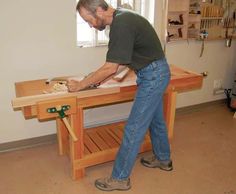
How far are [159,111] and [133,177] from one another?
0.59 m

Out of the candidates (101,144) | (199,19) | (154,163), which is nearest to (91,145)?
(101,144)

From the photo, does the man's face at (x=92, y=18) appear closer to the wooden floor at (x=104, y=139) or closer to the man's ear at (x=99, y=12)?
the man's ear at (x=99, y=12)

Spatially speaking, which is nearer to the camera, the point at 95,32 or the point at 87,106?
the point at 87,106

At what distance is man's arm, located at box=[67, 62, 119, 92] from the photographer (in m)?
1.69

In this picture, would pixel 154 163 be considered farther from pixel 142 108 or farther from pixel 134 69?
pixel 134 69

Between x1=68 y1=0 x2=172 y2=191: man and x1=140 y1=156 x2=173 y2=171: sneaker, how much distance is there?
0.08 meters

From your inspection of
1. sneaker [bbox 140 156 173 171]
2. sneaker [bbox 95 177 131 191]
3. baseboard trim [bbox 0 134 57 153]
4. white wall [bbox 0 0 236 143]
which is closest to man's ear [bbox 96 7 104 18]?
white wall [bbox 0 0 236 143]

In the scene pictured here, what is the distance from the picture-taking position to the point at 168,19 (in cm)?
295

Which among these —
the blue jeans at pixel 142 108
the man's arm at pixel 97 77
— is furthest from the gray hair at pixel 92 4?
the blue jeans at pixel 142 108

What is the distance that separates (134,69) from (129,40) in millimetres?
311

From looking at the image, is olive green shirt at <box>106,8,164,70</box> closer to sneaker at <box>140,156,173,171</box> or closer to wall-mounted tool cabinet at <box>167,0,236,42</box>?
sneaker at <box>140,156,173,171</box>

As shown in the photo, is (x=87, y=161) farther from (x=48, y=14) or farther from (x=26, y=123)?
(x=48, y=14)

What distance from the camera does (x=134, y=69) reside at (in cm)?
189

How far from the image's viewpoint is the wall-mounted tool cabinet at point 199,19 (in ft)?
9.74
